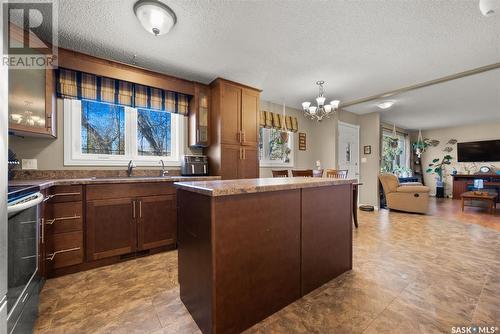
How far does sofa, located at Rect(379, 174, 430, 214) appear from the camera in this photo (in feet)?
14.9

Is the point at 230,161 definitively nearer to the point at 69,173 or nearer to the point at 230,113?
the point at 230,113

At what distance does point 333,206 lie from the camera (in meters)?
1.88

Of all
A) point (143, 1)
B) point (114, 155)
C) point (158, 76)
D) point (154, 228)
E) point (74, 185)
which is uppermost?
point (143, 1)

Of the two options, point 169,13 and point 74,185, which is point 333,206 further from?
point 74,185

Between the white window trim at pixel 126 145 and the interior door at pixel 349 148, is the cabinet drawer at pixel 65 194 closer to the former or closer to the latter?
the white window trim at pixel 126 145

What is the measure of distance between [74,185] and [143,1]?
1.80m

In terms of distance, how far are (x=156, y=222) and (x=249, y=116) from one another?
2110mm

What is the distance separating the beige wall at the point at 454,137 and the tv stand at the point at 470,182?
557mm

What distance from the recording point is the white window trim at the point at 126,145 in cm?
257

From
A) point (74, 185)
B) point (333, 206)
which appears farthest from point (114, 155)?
point (333, 206)

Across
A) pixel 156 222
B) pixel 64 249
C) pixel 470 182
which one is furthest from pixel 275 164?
pixel 470 182

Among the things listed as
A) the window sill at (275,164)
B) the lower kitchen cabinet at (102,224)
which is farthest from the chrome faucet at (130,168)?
→ the window sill at (275,164)

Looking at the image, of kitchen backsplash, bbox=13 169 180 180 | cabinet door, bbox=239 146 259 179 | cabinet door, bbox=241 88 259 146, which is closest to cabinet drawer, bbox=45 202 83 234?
kitchen backsplash, bbox=13 169 180 180

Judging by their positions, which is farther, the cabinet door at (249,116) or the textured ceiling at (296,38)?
the cabinet door at (249,116)
